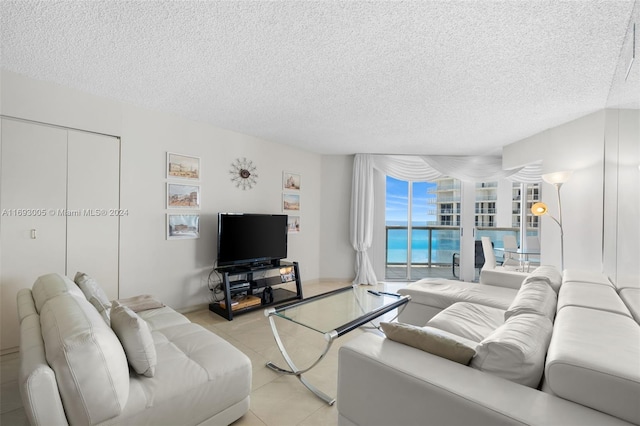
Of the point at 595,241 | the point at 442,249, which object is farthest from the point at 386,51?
the point at 442,249

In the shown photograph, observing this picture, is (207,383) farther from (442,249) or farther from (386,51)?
(442,249)

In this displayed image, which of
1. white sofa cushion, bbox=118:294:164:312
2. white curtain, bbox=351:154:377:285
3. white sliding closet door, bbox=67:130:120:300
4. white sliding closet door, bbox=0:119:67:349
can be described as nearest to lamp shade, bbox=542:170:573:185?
white curtain, bbox=351:154:377:285

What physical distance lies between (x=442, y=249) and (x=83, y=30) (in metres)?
5.83

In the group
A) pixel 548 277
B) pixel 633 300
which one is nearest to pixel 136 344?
pixel 633 300

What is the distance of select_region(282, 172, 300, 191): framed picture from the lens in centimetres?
475

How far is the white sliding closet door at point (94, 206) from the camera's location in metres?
2.73

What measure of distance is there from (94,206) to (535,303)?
3702 millimetres

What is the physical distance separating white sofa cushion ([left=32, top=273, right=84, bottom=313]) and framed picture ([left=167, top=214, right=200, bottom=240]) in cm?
144

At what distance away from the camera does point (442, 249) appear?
572 cm

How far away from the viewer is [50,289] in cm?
178

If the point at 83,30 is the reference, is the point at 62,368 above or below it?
below

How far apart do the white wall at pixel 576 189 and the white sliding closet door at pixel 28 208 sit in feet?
18.0

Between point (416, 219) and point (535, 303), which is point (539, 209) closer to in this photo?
point (416, 219)

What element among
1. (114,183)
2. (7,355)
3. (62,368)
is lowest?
(7,355)
